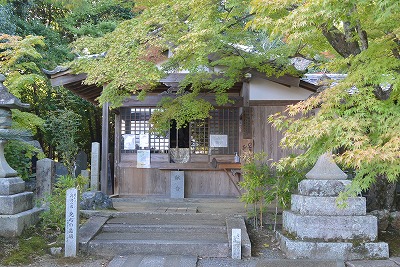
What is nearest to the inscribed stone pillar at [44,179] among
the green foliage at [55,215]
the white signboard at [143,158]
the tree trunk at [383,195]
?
the green foliage at [55,215]

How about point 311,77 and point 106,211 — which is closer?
point 106,211

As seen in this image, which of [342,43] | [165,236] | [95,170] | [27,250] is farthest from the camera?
[95,170]

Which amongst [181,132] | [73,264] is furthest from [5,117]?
[181,132]

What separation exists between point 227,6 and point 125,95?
9.46 ft

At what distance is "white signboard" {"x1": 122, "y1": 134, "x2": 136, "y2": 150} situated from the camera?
12.0 meters

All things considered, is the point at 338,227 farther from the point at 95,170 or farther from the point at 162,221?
the point at 95,170

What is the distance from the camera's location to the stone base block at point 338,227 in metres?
6.54

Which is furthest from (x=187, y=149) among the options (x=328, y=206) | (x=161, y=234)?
(x=328, y=206)

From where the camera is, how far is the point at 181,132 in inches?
477

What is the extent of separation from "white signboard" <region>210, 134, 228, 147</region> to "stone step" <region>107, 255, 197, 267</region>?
5.63 metres

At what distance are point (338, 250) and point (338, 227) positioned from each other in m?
0.38

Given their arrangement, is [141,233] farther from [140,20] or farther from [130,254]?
[140,20]

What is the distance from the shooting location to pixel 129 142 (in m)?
12.0

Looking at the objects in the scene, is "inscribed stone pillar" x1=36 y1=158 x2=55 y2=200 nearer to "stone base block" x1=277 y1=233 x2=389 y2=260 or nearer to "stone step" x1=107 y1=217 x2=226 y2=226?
"stone step" x1=107 y1=217 x2=226 y2=226
